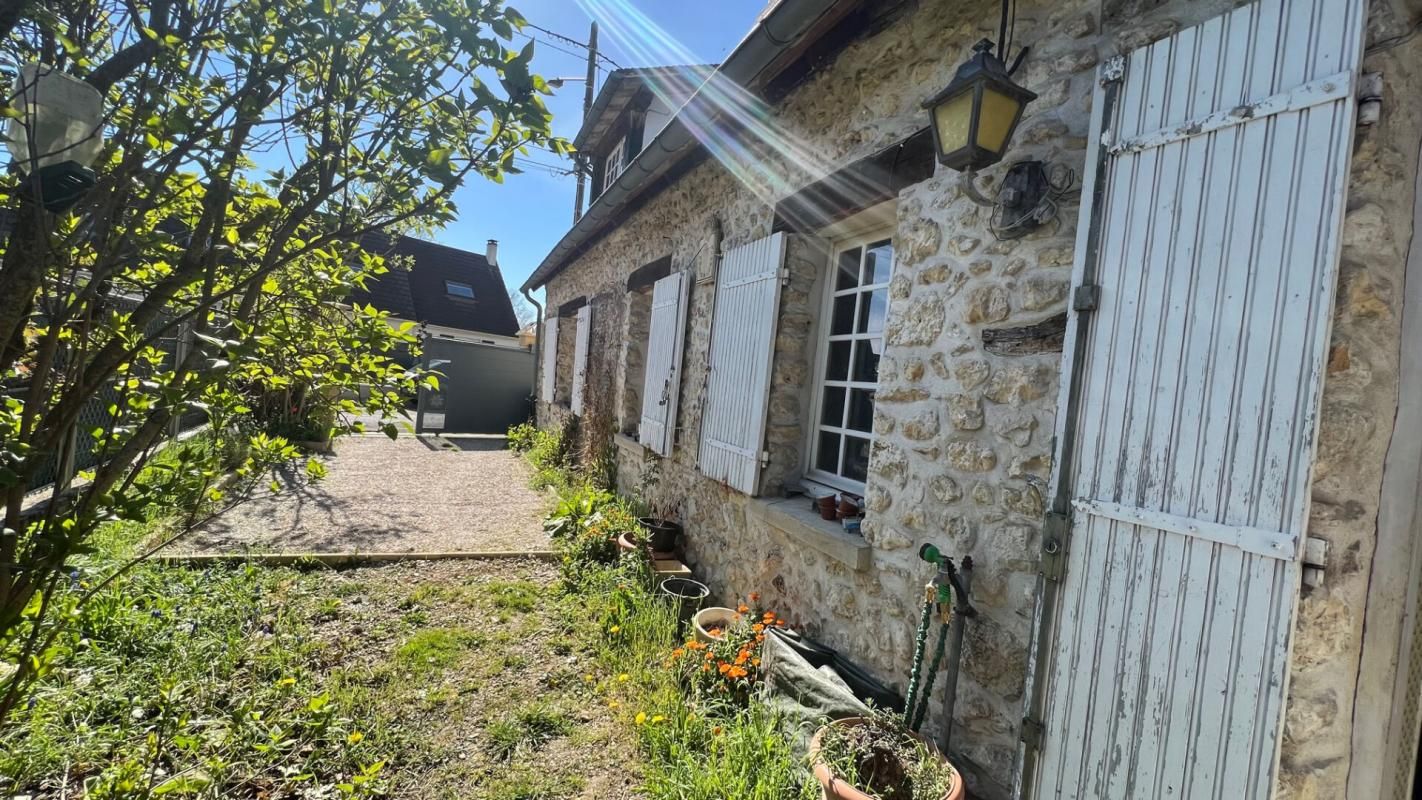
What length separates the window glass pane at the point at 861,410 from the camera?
3047mm

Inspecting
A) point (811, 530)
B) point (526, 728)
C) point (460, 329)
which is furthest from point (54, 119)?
point (460, 329)

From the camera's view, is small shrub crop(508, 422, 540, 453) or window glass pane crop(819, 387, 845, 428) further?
small shrub crop(508, 422, 540, 453)

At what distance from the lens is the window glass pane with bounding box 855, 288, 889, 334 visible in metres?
2.99

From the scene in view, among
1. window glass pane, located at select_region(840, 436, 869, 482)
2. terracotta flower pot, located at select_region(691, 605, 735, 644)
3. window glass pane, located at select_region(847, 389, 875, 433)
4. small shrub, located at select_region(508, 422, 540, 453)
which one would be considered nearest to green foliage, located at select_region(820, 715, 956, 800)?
terracotta flower pot, located at select_region(691, 605, 735, 644)

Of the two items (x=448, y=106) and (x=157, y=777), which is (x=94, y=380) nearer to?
(x=448, y=106)

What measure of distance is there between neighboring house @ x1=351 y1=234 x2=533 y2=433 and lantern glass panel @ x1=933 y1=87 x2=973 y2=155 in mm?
5106

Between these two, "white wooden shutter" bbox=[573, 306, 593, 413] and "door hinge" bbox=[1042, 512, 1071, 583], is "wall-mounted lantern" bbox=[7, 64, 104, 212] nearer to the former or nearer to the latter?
"door hinge" bbox=[1042, 512, 1071, 583]

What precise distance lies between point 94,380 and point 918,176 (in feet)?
8.97

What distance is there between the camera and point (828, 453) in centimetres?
337

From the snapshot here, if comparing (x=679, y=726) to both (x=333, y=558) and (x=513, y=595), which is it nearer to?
(x=513, y=595)

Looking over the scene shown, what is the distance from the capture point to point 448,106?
167 cm

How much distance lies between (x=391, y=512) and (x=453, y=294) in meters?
14.9

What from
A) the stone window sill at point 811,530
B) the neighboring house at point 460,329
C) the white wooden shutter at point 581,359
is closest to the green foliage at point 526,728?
the stone window sill at point 811,530

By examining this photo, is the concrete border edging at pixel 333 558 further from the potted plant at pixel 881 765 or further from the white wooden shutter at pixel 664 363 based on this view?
the potted plant at pixel 881 765
